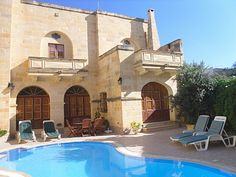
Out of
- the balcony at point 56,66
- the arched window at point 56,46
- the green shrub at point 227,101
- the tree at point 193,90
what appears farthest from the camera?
the arched window at point 56,46

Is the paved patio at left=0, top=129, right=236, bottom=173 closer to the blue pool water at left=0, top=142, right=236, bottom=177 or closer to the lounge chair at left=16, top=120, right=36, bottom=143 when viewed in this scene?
the blue pool water at left=0, top=142, right=236, bottom=177

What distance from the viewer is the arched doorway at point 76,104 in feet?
51.5

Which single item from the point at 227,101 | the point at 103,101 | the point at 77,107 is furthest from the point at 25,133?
the point at 227,101

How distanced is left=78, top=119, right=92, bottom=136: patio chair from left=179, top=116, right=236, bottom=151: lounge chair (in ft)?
21.5

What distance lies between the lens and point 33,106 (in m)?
14.8

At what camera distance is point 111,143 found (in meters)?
10.8

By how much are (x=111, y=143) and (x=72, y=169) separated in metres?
3.63

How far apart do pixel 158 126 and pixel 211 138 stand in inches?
254

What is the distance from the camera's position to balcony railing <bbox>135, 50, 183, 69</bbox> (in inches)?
544

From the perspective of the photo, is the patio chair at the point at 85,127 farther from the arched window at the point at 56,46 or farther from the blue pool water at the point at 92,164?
the arched window at the point at 56,46

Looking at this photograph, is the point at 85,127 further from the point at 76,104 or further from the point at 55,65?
the point at 55,65

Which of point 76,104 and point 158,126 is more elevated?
point 76,104

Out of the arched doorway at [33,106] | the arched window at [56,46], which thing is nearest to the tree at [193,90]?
the arched window at [56,46]

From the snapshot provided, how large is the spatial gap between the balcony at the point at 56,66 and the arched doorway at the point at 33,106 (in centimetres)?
159
